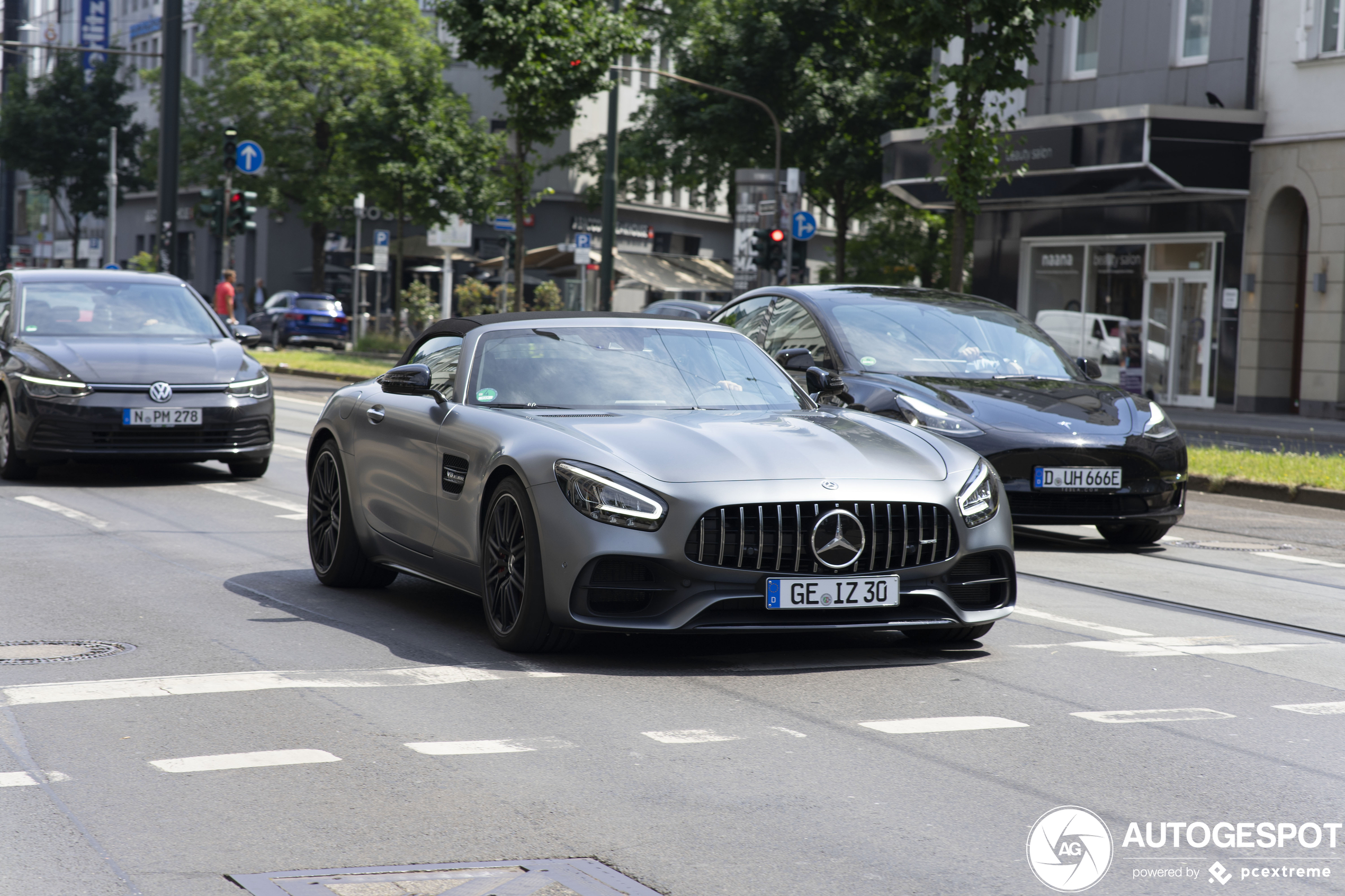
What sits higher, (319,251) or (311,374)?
(319,251)

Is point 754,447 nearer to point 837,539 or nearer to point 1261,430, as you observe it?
point 837,539

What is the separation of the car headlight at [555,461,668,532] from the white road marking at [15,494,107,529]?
17.1 ft

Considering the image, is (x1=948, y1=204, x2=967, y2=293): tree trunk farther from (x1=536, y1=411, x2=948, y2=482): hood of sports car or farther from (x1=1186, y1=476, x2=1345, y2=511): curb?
(x1=536, y1=411, x2=948, y2=482): hood of sports car

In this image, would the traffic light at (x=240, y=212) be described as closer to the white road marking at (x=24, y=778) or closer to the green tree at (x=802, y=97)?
the green tree at (x=802, y=97)

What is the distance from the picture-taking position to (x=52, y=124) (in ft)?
221

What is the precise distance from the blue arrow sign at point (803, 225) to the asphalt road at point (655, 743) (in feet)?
76.8

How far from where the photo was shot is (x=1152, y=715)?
19.1 feet

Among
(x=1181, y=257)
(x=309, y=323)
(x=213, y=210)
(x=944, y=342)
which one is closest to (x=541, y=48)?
(x=213, y=210)

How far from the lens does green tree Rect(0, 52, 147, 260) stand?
67000 mm

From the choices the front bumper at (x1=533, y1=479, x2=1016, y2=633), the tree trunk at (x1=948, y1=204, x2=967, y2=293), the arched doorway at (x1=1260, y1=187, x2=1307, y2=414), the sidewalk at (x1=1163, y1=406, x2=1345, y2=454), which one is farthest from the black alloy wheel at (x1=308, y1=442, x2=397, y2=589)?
the arched doorway at (x1=1260, y1=187, x2=1307, y2=414)

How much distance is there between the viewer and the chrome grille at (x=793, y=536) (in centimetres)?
618

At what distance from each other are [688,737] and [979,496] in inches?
74.3

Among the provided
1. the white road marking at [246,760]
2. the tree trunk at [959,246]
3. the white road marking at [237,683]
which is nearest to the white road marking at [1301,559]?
the white road marking at [237,683]

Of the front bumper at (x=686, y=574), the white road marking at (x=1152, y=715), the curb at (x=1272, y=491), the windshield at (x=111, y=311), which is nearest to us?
the white road marking at (x=1152, y=715)
